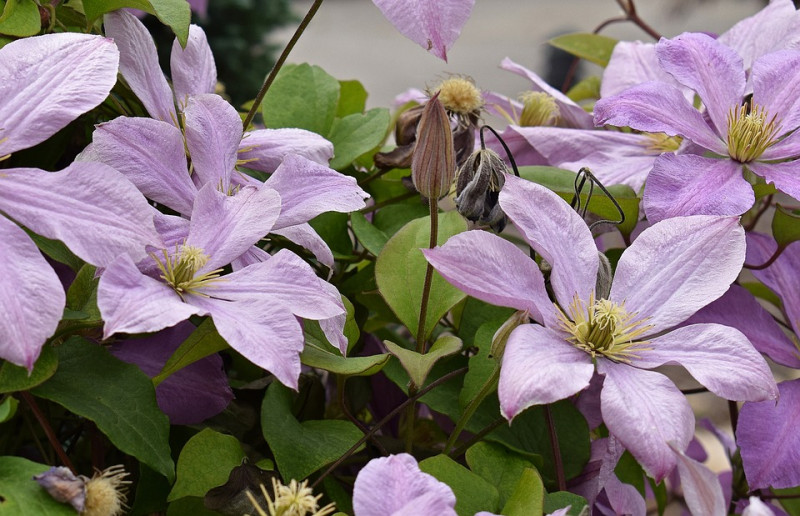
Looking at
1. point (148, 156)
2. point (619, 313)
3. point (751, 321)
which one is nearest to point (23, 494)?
point (148, 156)

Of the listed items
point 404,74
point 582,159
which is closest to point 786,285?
point 582,159

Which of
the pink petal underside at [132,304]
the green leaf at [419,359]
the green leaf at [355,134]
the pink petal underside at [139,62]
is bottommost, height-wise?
the green leaf at [419,359]

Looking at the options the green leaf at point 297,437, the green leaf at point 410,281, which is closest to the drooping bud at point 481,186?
the green leaf at point 410,281

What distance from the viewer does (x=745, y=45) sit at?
538 mm

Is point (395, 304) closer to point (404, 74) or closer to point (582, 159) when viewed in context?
point (582, 159)

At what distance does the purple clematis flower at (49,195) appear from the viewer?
0.30m

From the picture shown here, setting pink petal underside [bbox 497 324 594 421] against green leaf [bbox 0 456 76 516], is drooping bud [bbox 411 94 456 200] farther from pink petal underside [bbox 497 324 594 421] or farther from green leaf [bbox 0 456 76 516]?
green leaf [bbox 0 456 76 516]

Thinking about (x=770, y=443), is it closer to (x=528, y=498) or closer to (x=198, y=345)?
(x=528, y=498)

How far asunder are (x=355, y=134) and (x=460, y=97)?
2.5 inches

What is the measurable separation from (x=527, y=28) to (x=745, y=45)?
5.29m

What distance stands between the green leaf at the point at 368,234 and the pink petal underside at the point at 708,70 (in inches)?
6.7

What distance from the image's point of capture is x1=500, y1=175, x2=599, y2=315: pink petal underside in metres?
0.37

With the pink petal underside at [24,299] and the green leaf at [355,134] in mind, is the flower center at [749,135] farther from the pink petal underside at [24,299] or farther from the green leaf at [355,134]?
the pink petal underside at [24,299]

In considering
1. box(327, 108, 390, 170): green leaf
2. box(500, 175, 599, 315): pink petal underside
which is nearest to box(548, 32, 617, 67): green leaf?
box(327, 108, 390, 170): green leaf
